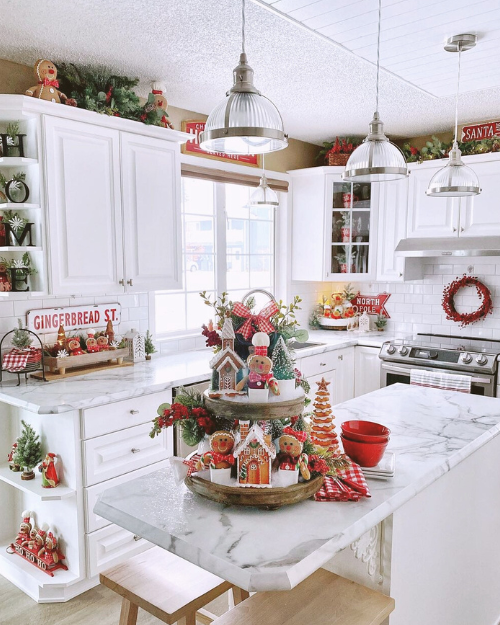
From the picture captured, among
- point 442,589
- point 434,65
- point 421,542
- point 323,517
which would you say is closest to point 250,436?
point 323,517

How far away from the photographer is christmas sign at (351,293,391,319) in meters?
4.88

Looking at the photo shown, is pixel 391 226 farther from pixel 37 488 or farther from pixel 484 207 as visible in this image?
pixel 37 488

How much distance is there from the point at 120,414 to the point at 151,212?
4.02ft

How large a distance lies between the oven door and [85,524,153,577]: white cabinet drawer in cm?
228

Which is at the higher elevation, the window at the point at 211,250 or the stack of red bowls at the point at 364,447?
the window at the point at 211,250

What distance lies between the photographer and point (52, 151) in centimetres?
268

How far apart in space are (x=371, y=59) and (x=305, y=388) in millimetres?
1603

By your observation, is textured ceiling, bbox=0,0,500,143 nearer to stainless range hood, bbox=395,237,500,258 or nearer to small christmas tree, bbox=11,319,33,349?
stainless range hood, bbox=395,237,500,258

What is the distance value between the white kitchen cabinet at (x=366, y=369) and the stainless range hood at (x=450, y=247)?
83 centimetres

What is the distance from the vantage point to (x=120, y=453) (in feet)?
8.81

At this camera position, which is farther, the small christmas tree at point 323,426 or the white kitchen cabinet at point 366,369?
the white kitchen cabinet at point 366,369

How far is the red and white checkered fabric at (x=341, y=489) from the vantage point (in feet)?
4.74

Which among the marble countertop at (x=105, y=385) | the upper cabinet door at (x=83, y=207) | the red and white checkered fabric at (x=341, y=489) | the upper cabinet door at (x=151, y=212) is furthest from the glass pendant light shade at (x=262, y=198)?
the red and white checkered fabric at (x=341, y=489)

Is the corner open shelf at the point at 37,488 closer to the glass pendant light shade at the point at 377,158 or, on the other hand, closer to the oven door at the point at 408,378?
the glass pendant light shade at the point at 377,158
